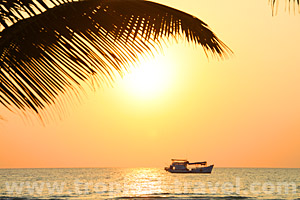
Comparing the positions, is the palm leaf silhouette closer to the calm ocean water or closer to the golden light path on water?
the calm ocean water

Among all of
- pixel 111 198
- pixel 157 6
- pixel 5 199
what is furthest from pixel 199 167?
pixel 157 6

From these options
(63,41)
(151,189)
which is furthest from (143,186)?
(63,41)

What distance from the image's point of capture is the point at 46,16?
198 cm

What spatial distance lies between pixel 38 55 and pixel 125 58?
16.8 inches

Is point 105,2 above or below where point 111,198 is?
below

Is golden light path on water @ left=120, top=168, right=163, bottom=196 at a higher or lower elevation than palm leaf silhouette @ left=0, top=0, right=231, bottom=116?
higher

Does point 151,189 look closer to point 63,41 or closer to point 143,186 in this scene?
point 143,186

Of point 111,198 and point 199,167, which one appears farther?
point 199,167

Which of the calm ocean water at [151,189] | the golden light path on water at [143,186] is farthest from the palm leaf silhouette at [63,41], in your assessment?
the golden light path on water at [143,186]

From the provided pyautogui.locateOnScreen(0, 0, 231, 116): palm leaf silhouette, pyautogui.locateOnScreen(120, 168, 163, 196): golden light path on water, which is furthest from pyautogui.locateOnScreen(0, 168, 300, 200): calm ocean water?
pyautogui.locateOnScreen(0, 0, 231, 116): palm leaf silhouette

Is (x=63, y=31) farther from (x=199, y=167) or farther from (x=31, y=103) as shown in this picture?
(x=199, y=167)

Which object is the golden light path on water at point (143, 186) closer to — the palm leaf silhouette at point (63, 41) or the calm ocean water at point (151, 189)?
the calm ocean water at point (151, 189)

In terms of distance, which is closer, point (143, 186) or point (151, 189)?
point (151, 189)

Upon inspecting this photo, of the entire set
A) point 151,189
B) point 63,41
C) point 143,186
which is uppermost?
point 143,186
